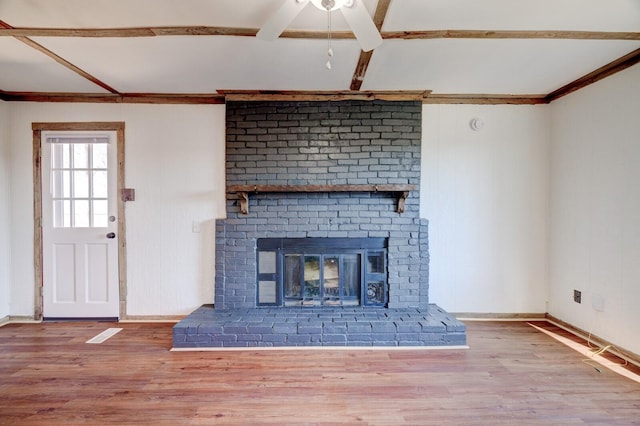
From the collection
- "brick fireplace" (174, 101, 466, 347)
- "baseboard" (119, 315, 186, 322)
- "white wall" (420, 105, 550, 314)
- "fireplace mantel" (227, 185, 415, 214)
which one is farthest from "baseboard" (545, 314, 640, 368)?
"baseboard" (119, 315, 186, 322)

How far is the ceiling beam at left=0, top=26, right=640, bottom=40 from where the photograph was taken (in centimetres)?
209

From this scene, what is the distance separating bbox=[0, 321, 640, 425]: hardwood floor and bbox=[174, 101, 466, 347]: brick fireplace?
0.69 meters

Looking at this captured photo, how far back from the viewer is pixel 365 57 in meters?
2.46

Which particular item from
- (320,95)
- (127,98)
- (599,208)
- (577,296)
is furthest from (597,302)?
(127,98)

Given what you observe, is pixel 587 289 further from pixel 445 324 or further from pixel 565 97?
pixel 565 97

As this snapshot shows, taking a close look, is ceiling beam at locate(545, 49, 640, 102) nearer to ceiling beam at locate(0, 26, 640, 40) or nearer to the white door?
ceiling beam at locate(0, 26, 640, 40)

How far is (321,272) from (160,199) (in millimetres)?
1864

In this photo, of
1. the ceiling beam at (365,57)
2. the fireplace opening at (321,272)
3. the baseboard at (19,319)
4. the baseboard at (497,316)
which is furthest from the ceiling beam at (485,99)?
the baseboard at (19,319)

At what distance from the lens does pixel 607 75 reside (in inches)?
106

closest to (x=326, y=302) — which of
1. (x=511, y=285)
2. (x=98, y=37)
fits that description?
(x=511, y=285)

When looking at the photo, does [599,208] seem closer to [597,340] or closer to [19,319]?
[597,340]

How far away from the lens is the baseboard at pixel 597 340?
2.51 meters

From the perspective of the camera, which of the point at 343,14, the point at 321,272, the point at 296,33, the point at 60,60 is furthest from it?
the point at 321,272

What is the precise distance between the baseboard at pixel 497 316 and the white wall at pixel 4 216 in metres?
4.68
